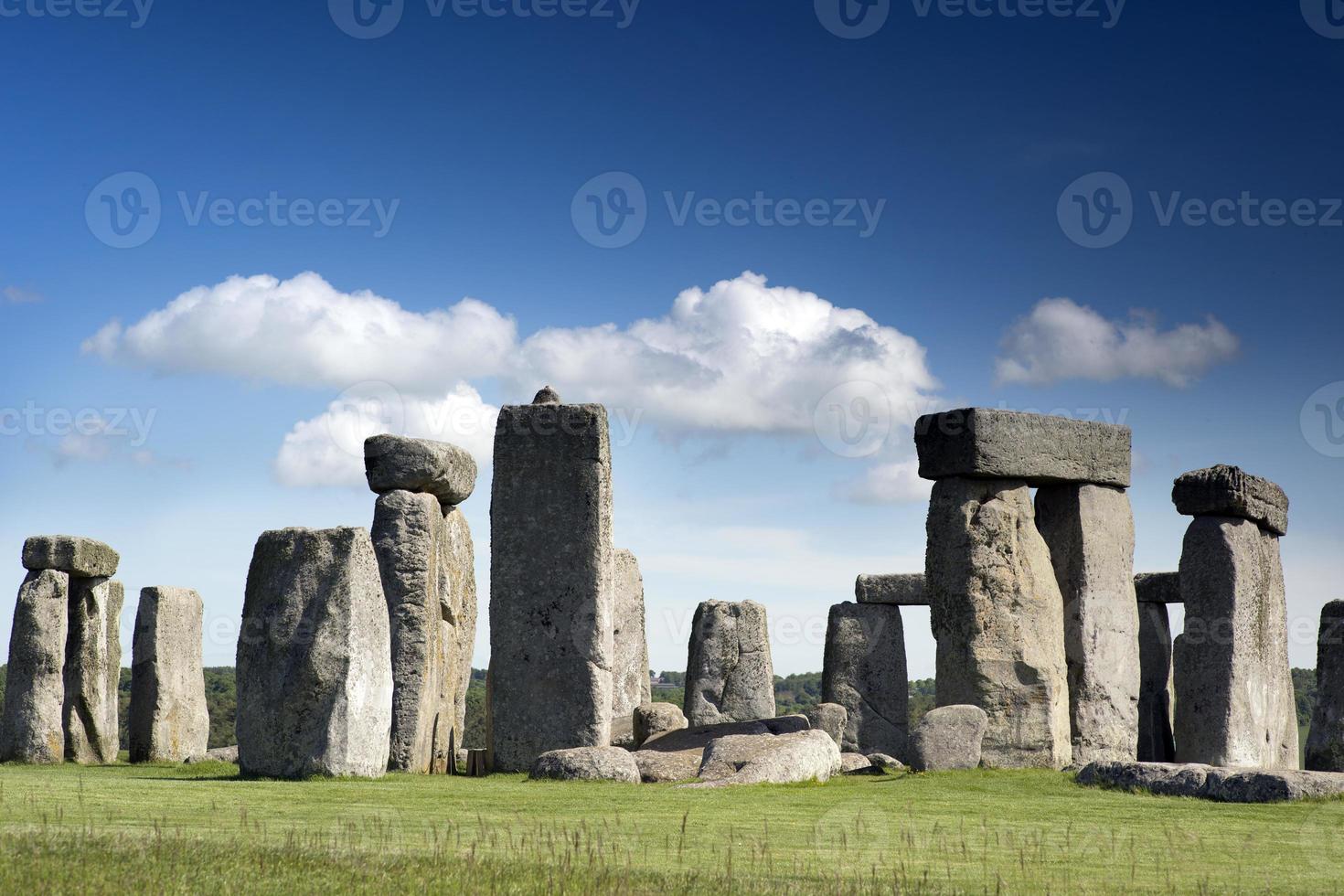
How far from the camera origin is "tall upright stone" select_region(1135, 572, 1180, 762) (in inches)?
931

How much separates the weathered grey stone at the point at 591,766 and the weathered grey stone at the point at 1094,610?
6.54 metres

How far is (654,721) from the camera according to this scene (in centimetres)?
1978

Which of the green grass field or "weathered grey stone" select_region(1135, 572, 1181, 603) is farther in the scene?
"weathered grey stone" select_region(1135, 572, 1181, 603)

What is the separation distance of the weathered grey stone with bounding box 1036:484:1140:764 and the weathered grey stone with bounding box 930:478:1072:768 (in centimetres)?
93

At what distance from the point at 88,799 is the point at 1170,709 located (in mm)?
16897

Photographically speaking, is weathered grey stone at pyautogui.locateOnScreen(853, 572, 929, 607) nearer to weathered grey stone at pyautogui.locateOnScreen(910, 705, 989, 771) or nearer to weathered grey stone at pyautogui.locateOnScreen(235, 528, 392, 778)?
weathered grey stone at pyautogui.locateOnScreen(910, 705, 989, 771)

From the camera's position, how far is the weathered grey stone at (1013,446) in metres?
18.2

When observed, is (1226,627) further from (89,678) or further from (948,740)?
(89,678)

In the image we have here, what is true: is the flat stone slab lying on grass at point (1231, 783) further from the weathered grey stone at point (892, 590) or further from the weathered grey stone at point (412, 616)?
the weathered grey stone at point (892, 590)

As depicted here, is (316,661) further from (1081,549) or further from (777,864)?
(1081,549)

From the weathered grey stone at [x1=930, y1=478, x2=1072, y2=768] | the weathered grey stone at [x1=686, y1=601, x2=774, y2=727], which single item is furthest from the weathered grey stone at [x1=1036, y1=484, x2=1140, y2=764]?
the weathered grey stone at [x1=686, y1=601, x2=774, y2=727]

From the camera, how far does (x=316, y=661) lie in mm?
15148

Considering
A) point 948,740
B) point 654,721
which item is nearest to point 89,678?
point 654,721

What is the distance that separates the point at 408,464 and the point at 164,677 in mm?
7691
